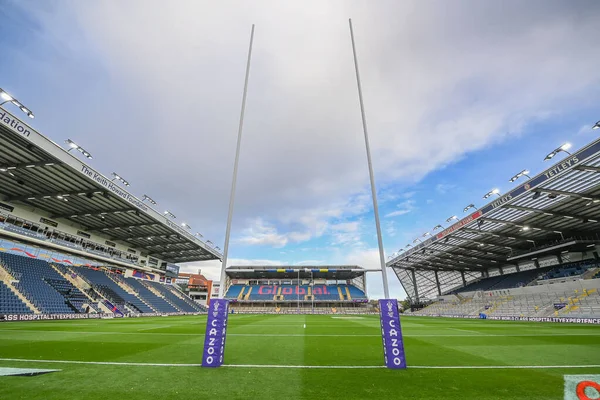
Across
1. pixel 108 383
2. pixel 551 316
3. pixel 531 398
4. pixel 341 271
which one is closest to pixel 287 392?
pixel 108 383

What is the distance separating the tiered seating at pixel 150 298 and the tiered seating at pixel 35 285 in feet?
43.1

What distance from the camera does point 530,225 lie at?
3188 cm

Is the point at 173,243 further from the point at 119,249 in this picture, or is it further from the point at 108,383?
the point at 108,383

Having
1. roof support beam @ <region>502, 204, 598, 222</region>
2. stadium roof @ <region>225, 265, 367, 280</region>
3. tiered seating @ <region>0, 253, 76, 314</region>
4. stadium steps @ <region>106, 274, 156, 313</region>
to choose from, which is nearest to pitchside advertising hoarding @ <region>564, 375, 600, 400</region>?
roof support beam @ <region>502, 204, 598, 222</region>

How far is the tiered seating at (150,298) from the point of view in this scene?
3900cm

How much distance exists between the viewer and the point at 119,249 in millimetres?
41062

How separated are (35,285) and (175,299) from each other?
947 inches

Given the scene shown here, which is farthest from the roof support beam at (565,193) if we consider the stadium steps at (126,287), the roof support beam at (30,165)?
the stadium steps at (126,287)

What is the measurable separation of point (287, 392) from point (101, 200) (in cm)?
3100

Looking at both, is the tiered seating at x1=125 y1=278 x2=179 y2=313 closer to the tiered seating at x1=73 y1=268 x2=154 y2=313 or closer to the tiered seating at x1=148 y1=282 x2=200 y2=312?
the tiered seating at x1=73 y1=268 x2=154 y2=313

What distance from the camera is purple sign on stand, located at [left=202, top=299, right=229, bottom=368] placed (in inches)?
251

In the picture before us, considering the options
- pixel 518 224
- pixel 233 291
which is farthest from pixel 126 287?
pixel 518 224

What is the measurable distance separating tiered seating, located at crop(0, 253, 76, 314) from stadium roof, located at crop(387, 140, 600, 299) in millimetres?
42995

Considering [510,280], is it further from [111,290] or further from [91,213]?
[91,213]
